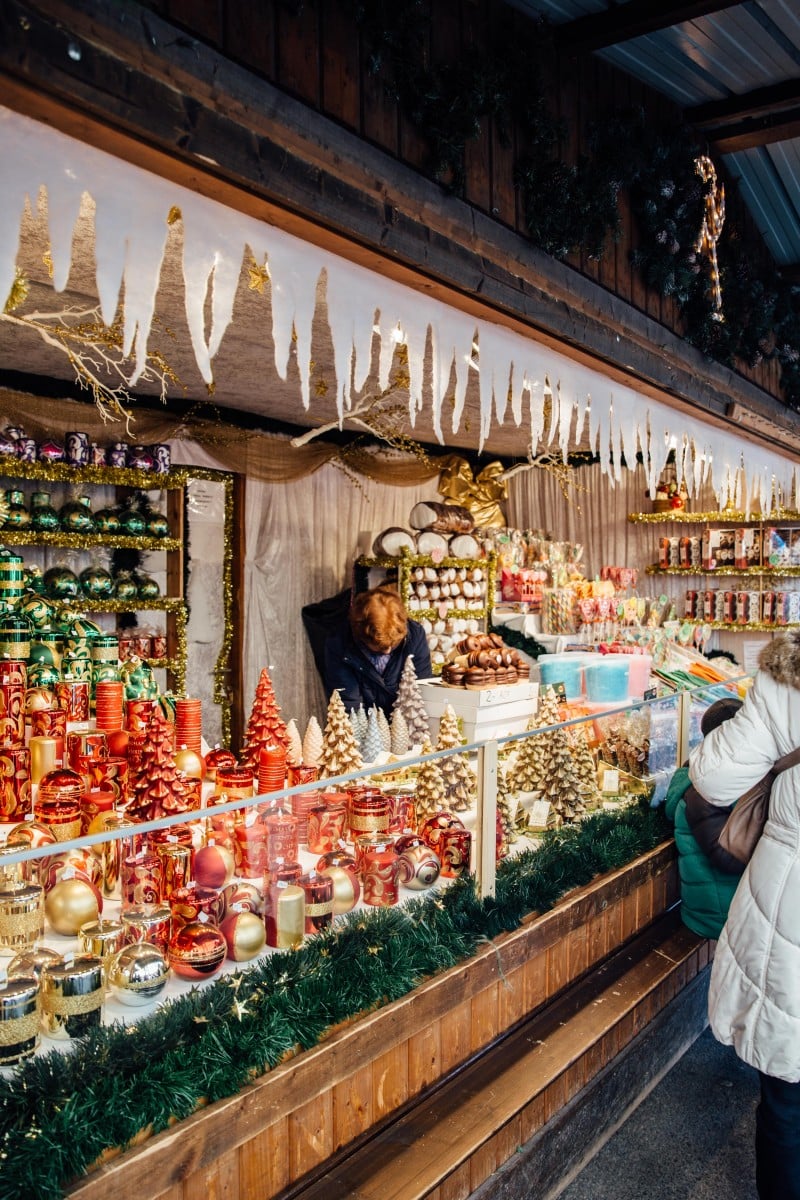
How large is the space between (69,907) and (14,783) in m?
0.53

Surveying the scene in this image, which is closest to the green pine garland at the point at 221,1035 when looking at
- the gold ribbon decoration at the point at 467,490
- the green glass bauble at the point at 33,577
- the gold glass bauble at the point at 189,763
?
the gold glass bauble at the point at 189,763

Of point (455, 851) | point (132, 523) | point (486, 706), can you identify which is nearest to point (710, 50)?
point (486, 706)

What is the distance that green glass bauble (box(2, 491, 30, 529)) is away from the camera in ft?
15.6

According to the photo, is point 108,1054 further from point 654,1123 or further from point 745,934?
point 654,1123

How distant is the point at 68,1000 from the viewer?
1.65 m

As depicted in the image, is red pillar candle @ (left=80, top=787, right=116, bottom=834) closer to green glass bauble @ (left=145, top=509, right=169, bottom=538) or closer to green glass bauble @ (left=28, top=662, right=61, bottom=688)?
green glass bauble @ (left=28, top=662, right=61, bottom=688)

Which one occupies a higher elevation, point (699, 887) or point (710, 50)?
point (710, 50)

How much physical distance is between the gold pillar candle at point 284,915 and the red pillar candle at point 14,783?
0.73 m

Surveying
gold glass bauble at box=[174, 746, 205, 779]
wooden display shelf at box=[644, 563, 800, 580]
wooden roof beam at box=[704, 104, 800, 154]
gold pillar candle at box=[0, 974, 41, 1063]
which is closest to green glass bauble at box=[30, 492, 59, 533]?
gold glass bauble at box=[174, 746, 205, 779]

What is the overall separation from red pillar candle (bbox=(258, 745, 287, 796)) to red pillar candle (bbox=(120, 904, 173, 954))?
0.79 m

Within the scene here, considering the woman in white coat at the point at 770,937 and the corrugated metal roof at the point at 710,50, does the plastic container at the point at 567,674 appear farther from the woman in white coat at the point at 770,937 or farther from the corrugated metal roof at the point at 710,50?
the corrugated metal roof at the point at 710,50

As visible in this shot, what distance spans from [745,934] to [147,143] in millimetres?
2339

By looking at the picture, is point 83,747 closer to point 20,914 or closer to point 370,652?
point 20,914

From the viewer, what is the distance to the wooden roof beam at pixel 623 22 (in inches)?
115
